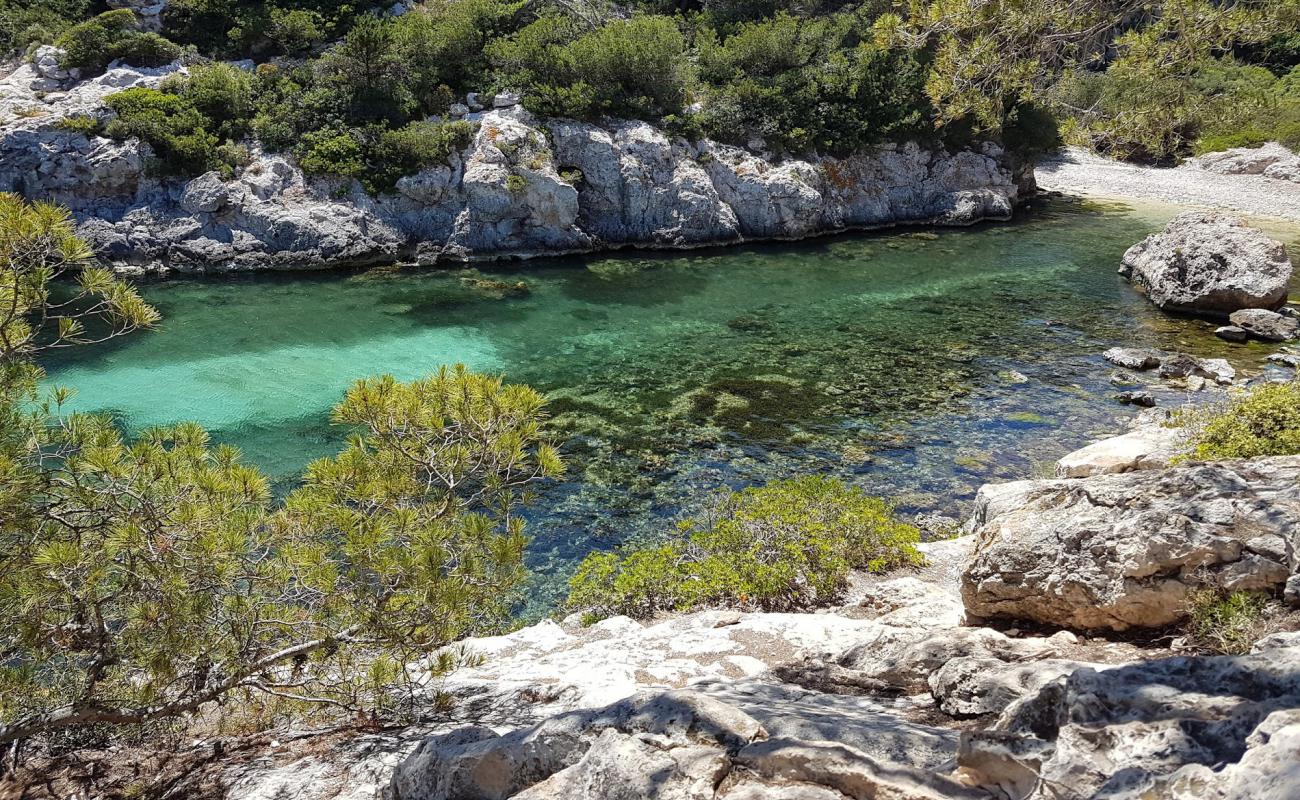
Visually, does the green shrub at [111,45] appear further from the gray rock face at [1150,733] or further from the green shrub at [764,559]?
the gray rock face at [1150,733]

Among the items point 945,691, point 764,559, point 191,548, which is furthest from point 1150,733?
point 764,559

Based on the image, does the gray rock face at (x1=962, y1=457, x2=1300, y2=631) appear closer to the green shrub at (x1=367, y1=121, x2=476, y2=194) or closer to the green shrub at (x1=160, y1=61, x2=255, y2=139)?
the green shrub at (x1=367, y1=121, x2=476, y2=194)

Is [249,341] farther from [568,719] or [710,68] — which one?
[710,68]

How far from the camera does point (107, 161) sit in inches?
989

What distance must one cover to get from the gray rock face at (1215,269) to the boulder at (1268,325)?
86 centimetres

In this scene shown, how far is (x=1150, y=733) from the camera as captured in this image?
3.01 m

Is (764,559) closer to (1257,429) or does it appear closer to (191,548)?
(1257,429)

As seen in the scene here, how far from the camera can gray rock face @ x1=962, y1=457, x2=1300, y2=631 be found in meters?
4.99

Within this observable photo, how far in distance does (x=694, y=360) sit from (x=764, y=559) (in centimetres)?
990

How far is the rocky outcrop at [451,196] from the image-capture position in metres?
25.2

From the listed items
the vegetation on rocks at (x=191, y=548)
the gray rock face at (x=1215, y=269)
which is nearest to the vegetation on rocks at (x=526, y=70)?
the gray rock face at (x=1215, y=269)

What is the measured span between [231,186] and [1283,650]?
29.8 metres

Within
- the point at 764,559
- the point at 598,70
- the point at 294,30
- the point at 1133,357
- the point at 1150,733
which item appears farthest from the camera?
the point at 294,30

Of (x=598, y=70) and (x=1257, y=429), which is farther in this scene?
(x=598, y=70)
